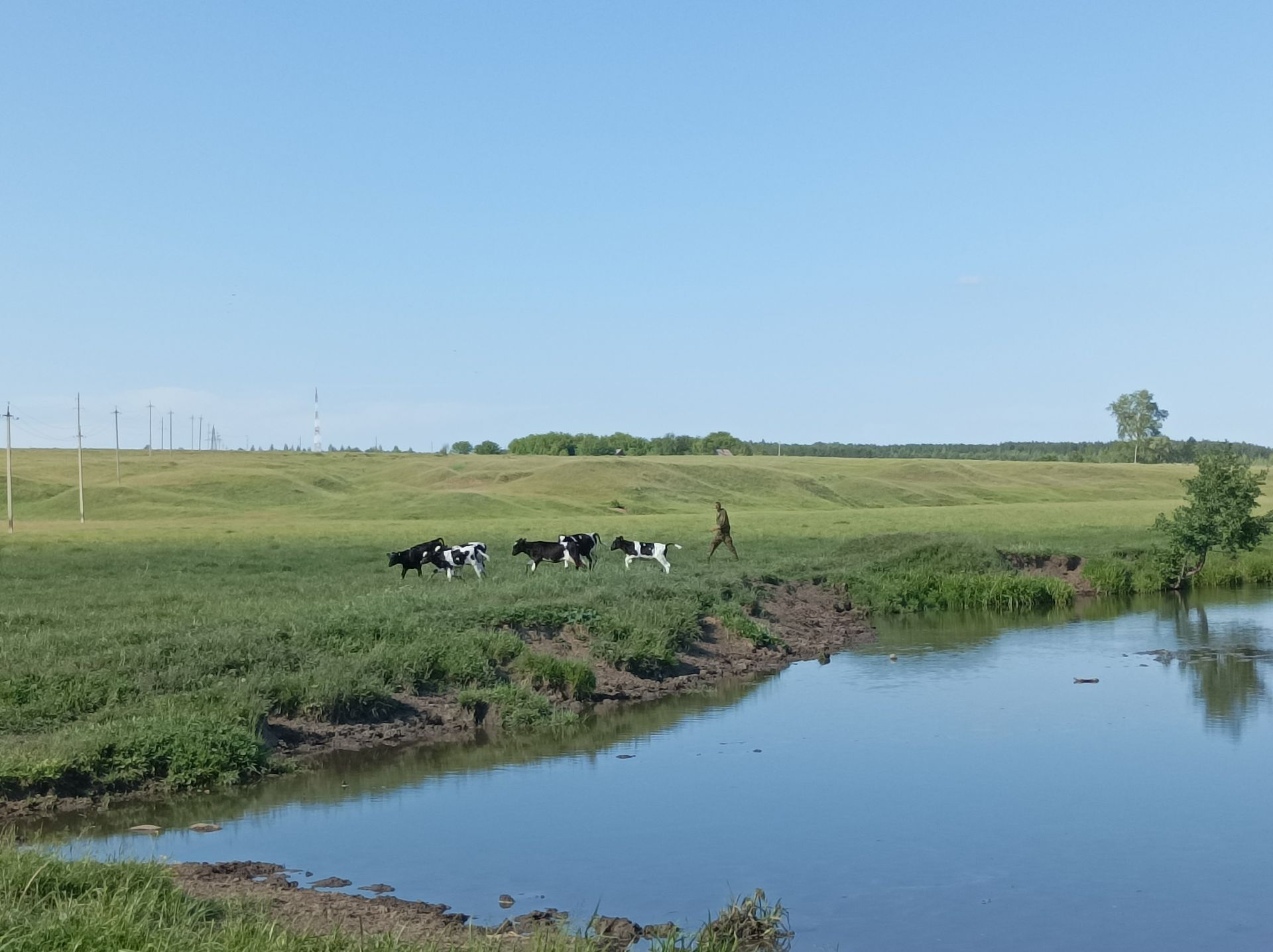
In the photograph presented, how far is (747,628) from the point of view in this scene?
80.3 feet

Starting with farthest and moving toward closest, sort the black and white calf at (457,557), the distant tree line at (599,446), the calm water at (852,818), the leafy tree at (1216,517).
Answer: the distant tree line at (599,446), the leafy tree at (1216,517), the black and white calf at (457,557), the calm water at (852,818)

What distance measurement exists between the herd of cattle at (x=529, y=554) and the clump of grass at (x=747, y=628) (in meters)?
6.08

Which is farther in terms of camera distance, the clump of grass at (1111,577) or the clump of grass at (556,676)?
the clump of grass at (1111,577)

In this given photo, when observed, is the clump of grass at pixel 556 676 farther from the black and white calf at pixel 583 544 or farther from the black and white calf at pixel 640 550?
the black and white calf at pixel 640 550

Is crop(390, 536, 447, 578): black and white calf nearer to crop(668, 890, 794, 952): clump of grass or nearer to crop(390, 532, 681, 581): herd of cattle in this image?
crop(390, 532, 681, 581): herd of cattle

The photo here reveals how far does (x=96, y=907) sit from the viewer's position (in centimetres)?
771

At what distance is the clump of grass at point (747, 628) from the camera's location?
24344 mm

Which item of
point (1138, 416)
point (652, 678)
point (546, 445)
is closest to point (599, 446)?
point (546, 445)

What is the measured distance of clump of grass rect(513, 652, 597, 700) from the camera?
19000 millimetres

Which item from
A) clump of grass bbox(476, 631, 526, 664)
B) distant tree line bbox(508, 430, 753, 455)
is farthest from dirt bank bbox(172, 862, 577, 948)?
distant tree line bbox(508, 430, 753, 455)

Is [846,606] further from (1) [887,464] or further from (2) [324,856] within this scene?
(1) [887,464]

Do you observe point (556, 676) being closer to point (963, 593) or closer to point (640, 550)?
point (640, 550)

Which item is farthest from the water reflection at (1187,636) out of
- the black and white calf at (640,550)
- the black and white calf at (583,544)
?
the black and white calf at (583,544)

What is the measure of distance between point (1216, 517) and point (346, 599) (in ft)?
72.6
